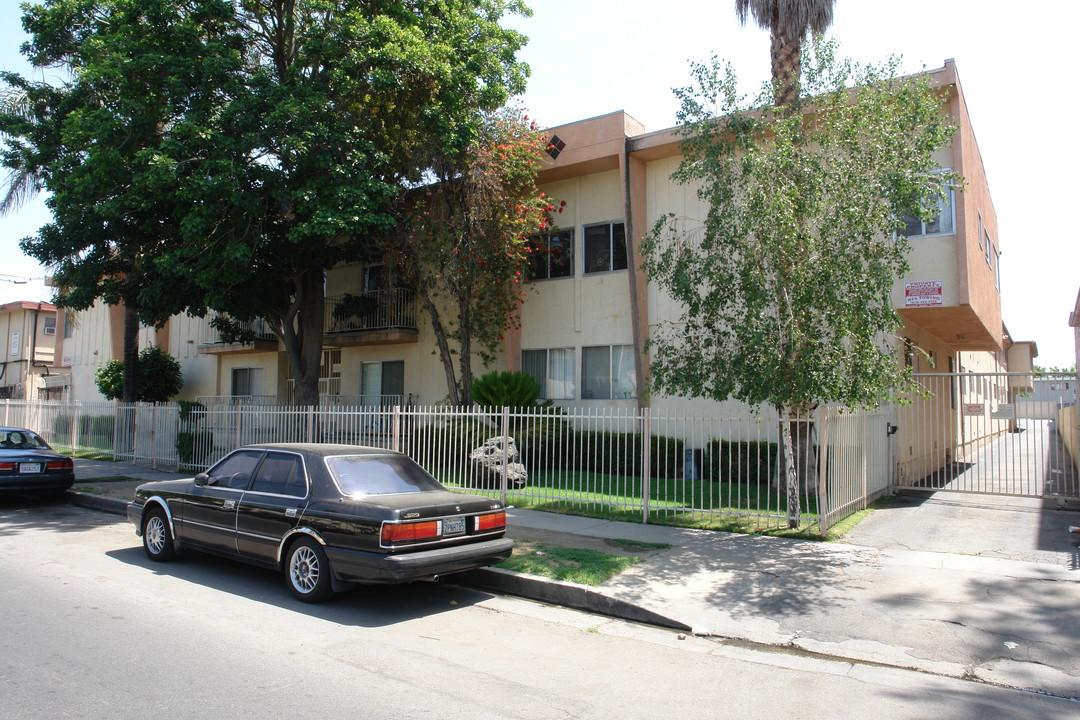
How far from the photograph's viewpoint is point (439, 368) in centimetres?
2036

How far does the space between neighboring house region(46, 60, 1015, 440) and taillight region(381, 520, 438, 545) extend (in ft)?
28.8

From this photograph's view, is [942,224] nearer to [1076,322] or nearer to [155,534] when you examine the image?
[1076,322]

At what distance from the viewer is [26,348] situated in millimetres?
38688

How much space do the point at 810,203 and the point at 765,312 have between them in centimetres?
145

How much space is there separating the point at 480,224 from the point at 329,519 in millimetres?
10754

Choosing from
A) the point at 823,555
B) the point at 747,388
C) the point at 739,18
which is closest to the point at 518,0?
the point at 739,18

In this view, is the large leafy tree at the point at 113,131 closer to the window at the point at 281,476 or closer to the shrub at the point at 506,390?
the shrub at the point at 506,390

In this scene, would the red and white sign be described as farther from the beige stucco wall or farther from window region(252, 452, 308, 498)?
window region(252, 452, 308, 498)

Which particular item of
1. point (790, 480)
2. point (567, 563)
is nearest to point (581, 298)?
point (790, 480)

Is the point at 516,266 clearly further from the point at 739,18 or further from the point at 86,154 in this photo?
the point at 86,154

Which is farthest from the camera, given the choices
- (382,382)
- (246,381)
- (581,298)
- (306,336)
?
(246,381)

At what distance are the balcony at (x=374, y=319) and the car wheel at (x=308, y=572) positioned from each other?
13463 millimetres

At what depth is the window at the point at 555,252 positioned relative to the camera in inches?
727

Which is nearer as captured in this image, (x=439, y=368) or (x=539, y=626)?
(x=539, y=626)
